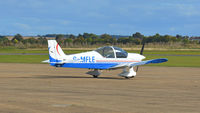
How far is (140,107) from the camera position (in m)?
12.7

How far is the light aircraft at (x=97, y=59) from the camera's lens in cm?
2261

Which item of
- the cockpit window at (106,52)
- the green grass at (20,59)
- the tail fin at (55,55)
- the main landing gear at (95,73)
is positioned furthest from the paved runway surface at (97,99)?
the green grass at (20,59)

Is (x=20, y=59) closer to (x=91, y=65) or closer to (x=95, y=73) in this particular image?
(x=95, y=73)

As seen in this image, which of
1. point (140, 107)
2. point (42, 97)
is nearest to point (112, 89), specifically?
point (42, 97)

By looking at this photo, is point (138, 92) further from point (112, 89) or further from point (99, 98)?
point (99, 98)

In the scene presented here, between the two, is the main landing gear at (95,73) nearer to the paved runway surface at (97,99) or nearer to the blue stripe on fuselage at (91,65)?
the blue stripe on fuselage at (91,65)

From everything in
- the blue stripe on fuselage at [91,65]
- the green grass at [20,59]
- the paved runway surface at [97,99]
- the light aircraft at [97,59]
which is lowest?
the green grass at [20,59]

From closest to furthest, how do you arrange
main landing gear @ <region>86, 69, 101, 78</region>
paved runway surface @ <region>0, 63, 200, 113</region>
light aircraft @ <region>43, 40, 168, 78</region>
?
paved runway surface @ <region>0, 63, 200, 113</region>
light aircraft @ <region>43, 40, 168, 78</region>
main landing gear @ <region>86, 69, 101, 78</region>

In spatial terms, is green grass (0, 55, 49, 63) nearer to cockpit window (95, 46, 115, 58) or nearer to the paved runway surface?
cockpit window (95, 46, 115, 58)

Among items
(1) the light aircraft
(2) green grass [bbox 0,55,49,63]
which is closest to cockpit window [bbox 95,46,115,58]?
(1) the light aircraft

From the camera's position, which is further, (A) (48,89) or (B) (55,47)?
(B) (55,47)

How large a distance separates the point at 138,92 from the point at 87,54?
22.1 feet

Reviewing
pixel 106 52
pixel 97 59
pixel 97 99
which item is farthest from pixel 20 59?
pixel 97 99

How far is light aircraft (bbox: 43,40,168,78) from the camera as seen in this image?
22606mm
